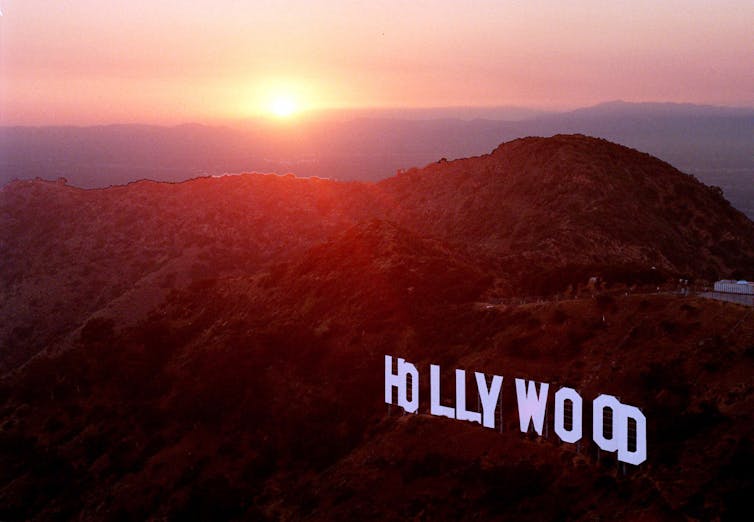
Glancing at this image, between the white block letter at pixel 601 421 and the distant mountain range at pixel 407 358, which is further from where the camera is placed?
the distant mountain range at pixel 407 358

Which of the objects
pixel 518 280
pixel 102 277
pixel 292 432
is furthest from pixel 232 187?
pixel 292 432

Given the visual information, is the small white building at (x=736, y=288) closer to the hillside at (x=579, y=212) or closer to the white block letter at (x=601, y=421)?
the white block letter at (x=601, y=421)

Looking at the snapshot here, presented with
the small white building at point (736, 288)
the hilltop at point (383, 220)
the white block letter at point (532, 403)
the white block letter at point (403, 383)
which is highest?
the small white building at point (736, 288)

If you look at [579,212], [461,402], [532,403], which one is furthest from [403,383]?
[579,212]

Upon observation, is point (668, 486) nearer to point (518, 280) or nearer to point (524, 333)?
point (524, 333)

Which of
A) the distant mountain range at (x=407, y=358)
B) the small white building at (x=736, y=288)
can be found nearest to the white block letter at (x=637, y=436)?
the distant mountain range at (x=407, y=358)

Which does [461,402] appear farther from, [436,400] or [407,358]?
[407,358]
